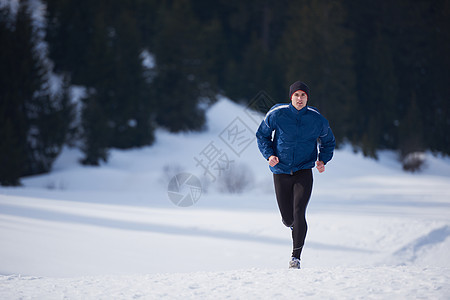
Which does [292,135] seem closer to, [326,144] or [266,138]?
[266,138]

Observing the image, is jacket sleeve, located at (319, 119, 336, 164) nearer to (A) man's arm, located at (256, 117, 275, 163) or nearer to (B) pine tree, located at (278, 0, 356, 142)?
(A) man's arm, located at (256, 117, 275, 163)

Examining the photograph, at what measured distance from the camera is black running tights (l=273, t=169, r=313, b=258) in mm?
4613

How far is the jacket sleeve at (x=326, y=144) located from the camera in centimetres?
472

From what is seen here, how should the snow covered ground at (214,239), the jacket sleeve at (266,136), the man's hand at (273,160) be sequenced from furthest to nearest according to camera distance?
the jacket sleeve at (266,136) → the man's hand at (273,160) → the snow covered ground at (214,239)

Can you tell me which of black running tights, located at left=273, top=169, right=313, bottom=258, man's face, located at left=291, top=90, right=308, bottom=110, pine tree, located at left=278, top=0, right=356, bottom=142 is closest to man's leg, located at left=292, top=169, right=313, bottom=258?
black running tights, located at left=273, top=169, right=313, bottom=258

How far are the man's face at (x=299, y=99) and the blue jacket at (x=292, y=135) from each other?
4 cm

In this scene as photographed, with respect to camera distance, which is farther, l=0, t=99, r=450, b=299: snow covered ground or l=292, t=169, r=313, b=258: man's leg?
l=292, t=169, r=313, b=258: man's leg

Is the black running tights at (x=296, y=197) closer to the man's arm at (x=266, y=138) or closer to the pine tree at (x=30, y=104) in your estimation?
the man's arm at (x=266, y=138)

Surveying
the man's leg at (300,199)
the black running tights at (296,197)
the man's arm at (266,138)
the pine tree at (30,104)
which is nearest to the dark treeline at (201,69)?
the pine tree at (30,104)

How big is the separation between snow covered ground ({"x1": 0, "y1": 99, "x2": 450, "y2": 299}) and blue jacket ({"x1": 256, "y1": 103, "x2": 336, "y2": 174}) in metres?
1.12

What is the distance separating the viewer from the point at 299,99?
4543 mm

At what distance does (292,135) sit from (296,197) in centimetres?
65

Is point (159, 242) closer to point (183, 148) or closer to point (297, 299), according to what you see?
point (297, 299)

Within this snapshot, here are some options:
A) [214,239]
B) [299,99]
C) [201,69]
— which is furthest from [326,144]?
[201,69]
